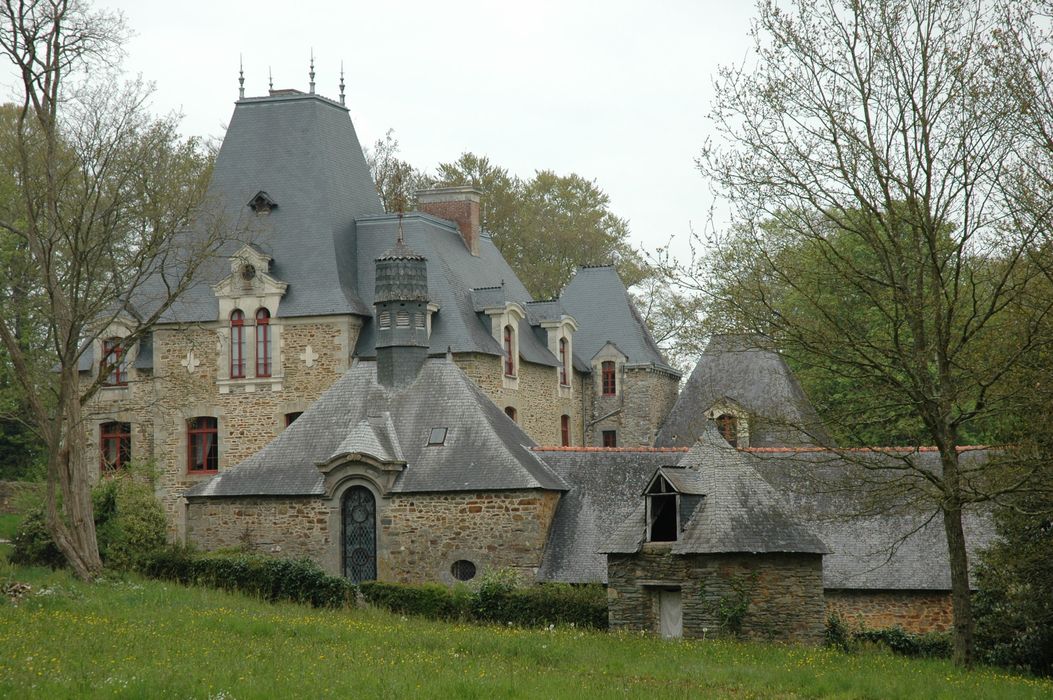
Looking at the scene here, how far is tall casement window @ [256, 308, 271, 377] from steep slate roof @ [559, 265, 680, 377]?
10517mm

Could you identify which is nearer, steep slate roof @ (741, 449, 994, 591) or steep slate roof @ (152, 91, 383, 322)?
steep slate roof @ (741, 449, 994, 591)

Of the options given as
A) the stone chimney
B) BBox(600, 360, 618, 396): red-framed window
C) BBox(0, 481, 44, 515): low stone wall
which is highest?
the stone chimney

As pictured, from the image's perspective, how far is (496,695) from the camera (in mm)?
14258

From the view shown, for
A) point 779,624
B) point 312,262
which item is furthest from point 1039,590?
point 312,262

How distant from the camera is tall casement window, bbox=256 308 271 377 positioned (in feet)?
120

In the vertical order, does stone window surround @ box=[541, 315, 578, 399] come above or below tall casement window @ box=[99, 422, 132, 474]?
above

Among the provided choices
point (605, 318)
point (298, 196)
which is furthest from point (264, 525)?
point (605, 318)

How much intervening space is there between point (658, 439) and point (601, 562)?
42.8ft

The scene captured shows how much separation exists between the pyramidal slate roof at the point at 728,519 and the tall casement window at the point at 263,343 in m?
15.1

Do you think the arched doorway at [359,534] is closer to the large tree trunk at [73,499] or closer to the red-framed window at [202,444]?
the large tree trunk at [73,499]

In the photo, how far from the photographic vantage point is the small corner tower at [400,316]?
30.7 meters

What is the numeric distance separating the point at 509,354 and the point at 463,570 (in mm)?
11512

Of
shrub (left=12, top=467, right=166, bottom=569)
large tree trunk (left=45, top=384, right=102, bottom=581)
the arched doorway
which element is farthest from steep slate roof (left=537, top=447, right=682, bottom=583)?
large tree trunk (left=45, top=384, right=102, bottom=581)

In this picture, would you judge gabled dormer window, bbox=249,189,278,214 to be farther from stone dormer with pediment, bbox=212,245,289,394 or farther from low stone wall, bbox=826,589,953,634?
low stone wall, bbox=826,589,953,634
